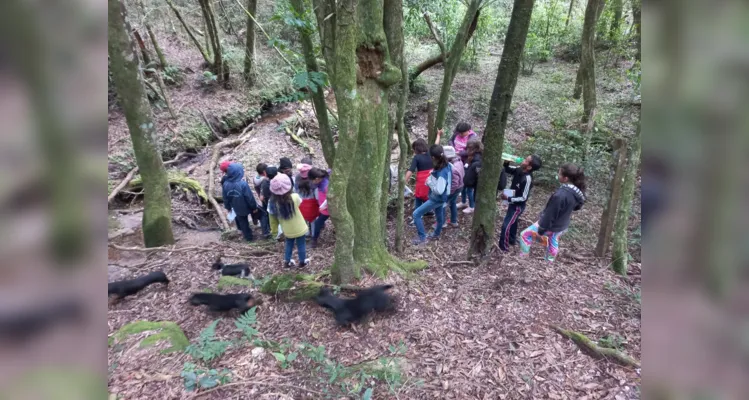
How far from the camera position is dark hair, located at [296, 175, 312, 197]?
22.5 feet

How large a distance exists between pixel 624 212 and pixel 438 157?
286cm

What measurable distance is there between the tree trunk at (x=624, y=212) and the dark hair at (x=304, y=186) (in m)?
4.92

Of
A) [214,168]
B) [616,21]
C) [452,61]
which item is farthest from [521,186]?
[616,21]

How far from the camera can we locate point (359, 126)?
4371 mm

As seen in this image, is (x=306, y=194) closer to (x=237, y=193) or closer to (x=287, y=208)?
(x=287, y=208)

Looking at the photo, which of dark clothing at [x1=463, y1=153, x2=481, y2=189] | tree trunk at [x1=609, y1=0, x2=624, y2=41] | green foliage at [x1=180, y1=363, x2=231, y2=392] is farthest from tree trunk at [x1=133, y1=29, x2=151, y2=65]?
tree trunk at [x1=609, y1=0, x2=624, y2=41]

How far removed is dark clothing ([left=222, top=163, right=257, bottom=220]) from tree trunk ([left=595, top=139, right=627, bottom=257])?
6117mm

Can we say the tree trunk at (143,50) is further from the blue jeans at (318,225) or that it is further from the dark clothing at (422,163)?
the dark clothing at (422,163)

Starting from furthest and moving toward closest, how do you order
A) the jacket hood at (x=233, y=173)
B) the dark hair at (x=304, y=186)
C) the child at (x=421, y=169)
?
the child at (x=421, y=169), the jacket hood at (x=233, y=173), the dark hair at (x=304, y=186)

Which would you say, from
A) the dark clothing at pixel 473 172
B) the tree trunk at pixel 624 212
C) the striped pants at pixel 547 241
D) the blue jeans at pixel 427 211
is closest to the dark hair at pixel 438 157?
the blue jeans at pixel 427 211

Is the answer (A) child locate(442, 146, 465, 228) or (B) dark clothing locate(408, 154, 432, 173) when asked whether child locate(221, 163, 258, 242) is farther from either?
(A) child locate(442, 146, 465, 228)

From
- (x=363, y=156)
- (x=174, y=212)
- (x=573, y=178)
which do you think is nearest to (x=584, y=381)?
(x=573, y=178)

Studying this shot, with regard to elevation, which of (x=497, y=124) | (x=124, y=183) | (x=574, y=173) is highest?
(x=497, y=124)

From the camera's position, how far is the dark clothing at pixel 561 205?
5391mm
